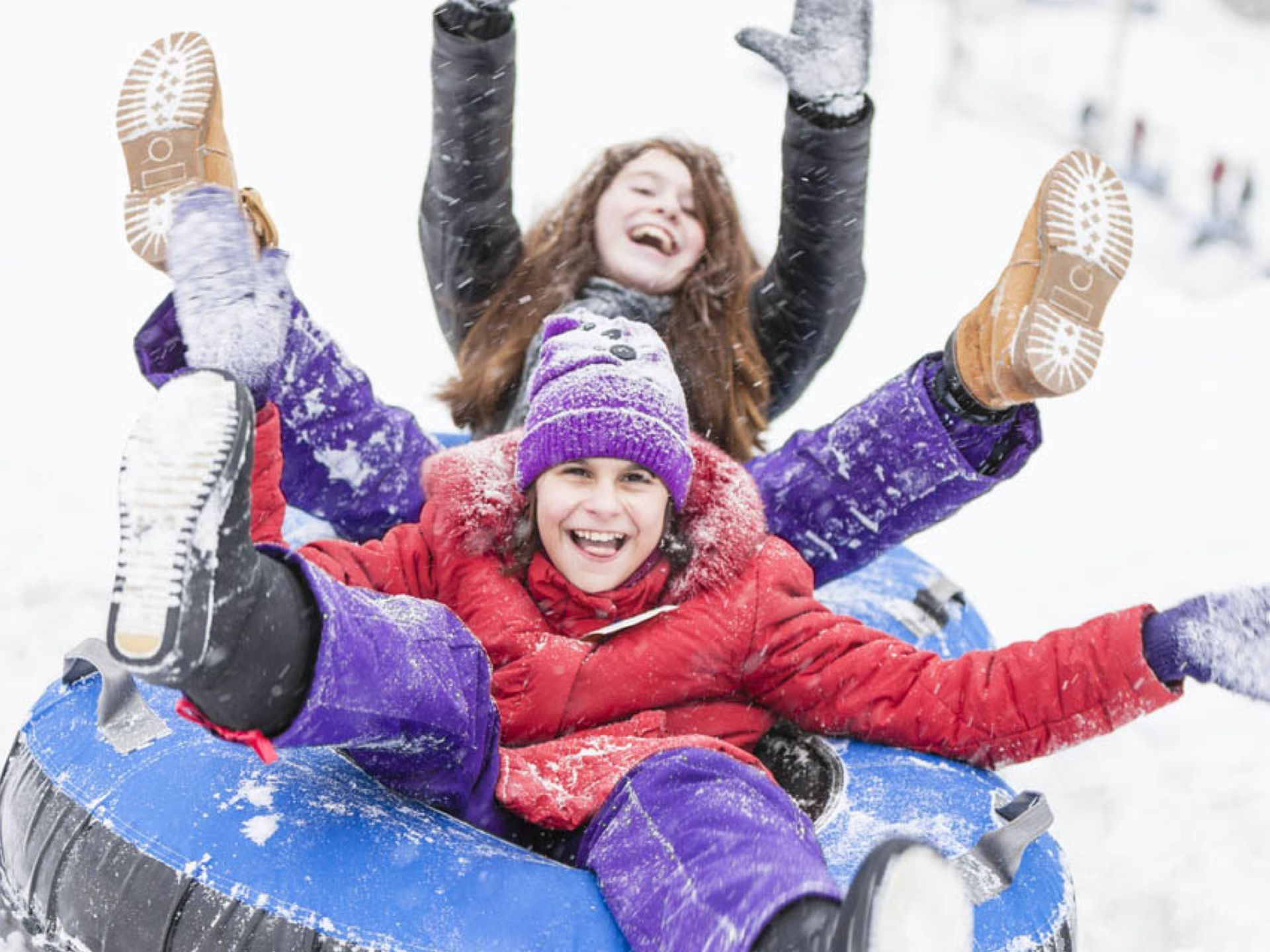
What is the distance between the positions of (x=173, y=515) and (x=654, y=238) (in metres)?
1.37

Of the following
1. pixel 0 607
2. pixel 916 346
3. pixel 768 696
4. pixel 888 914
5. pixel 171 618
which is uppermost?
pixel 171 618

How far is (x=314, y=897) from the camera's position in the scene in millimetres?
1257

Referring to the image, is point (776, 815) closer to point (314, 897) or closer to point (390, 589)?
point (314, 897)

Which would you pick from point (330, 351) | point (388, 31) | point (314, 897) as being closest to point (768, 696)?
point (314, 897)

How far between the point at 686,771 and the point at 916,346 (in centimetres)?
377

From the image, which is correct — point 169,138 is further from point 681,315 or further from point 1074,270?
point 1074,270

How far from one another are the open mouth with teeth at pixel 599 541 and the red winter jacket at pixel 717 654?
0.05 metres

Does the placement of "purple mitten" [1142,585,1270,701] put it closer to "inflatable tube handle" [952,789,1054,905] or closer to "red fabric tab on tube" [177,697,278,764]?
"inflatable tube handle" [952,789,1054,905]

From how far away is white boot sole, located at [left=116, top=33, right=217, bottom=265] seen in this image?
175 centimetres

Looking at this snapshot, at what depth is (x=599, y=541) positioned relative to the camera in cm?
166

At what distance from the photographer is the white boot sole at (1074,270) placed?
5.53ft

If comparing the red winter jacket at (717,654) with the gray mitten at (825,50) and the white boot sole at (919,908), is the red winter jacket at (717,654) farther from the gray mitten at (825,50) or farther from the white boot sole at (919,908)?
the gray mitten at (825,50)

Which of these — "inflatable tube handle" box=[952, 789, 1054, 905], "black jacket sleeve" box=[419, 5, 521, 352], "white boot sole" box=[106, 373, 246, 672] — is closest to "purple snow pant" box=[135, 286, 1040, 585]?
"black jacket sleeve" box=[419, 5, 521, 352]

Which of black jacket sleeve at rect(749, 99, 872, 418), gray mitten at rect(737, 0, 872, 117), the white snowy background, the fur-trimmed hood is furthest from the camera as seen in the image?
the white snowy background
